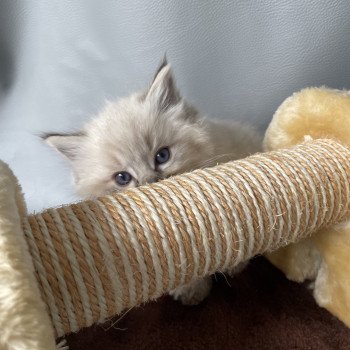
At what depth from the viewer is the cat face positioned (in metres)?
1.15

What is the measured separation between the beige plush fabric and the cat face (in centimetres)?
53

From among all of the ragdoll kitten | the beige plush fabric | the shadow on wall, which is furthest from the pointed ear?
the beige plush fabric

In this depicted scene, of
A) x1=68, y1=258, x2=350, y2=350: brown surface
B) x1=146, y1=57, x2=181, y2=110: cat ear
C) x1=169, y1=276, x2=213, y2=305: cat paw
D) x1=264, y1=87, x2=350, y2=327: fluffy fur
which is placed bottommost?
x1=68, y1=258, x2=350, y2=350: brown surface

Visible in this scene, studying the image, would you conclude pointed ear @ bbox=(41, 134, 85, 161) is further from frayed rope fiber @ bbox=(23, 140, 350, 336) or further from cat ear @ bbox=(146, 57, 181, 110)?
frayed rope fiber @ bbox=(23, 140, 350, 336)

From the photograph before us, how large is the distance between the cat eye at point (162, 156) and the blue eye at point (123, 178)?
81 millimetres

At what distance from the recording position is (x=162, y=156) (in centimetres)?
118

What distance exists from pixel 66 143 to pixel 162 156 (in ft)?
0.89

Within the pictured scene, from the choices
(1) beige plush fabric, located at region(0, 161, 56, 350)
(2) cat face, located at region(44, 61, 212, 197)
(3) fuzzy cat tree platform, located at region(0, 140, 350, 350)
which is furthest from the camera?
(2) cat face, located at region(44, 61, 212, 197)

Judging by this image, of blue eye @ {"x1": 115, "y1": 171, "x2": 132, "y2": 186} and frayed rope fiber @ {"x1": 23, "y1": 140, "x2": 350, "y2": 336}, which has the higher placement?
frayed rope fiber @ {"x1": 23, "y1": 140, "x2": 350, "y2": 336}

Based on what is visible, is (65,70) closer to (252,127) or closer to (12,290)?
(252,127)

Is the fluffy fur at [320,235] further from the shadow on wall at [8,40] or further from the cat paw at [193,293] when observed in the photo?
the shadow on wall at [8,40]

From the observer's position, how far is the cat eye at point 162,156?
1169mm

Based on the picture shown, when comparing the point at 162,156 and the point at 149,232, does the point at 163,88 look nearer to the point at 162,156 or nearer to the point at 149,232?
the point at 162,156

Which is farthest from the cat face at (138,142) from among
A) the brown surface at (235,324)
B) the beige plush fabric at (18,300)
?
the beige plush fabric at (18,300)
